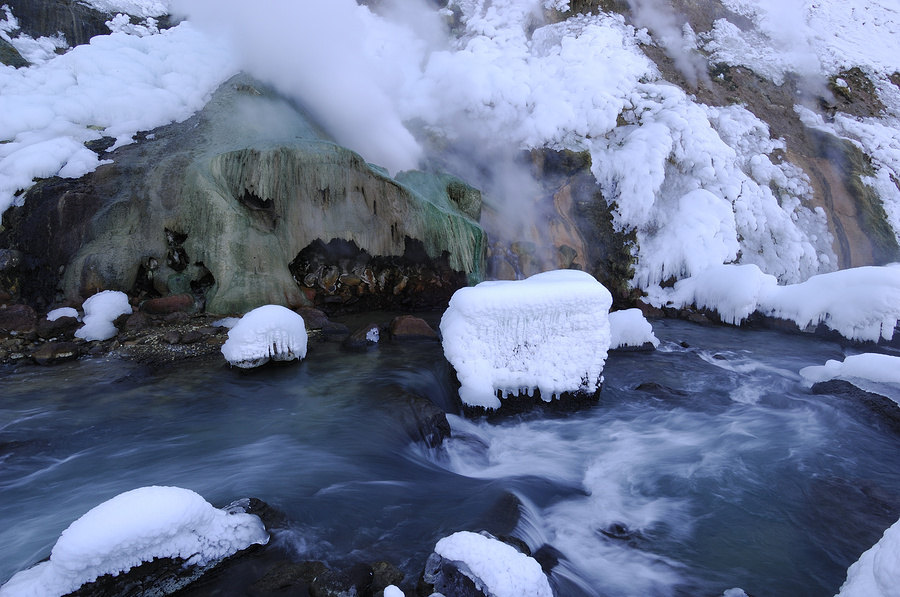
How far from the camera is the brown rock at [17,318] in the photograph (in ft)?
20.0

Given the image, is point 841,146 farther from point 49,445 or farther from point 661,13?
point 49,445

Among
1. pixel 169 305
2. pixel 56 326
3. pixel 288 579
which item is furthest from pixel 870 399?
pixel 56 326

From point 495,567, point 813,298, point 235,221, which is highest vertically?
point 235,221

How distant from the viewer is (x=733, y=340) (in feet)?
27.6

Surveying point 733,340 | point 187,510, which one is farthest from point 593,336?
point 733,340

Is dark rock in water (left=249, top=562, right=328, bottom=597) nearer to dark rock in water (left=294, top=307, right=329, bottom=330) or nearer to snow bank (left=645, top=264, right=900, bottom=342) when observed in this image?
dark rock in water (left=294, top=307, right=329, bottom=330)

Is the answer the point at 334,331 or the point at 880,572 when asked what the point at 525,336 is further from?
the point at 334,331

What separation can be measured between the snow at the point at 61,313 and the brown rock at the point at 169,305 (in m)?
0.79

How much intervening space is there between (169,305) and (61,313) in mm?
1253

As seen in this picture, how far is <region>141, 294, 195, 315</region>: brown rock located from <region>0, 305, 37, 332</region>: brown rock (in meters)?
1.24

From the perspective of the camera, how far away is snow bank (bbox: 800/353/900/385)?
5.43 meters

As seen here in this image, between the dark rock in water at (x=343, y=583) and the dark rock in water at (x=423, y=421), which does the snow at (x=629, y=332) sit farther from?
the dark rock in water at (x=343, y=583)

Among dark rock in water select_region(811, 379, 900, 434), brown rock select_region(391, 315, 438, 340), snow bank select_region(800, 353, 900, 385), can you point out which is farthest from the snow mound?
snow bank select_region(800, 353, 900, 385)

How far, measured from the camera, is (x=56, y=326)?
243 inches
